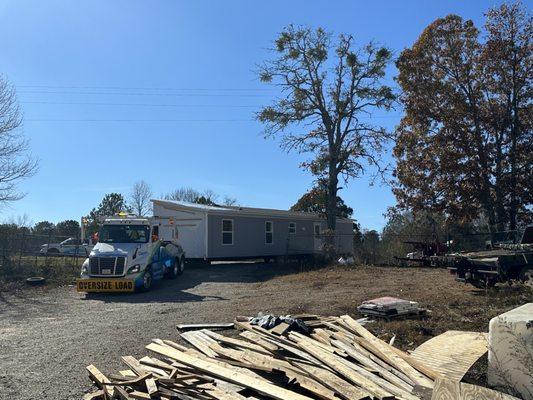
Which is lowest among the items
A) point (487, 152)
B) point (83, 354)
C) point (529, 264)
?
point (83, 354)

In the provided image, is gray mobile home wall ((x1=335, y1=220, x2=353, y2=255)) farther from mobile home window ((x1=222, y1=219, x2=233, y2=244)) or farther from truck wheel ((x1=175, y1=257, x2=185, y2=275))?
truck wheel ((x1=175, y1=257, x2=185, y2=275))

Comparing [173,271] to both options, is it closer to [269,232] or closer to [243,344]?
[269,232]

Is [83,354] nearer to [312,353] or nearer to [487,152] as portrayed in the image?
[312,353]

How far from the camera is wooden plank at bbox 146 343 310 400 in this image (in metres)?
5.80

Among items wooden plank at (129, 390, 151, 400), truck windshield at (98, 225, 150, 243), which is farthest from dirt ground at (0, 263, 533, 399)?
truck windshield at (98, 225, 150, 243)

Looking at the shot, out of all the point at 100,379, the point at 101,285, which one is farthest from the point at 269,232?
the point at 100,379

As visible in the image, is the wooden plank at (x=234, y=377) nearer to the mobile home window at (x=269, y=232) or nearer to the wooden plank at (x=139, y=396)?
the wooden plank at (x=139, y=396)

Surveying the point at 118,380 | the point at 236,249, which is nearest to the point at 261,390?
the point at 118,380

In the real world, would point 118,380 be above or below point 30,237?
below

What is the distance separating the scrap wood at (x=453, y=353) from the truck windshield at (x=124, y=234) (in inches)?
511

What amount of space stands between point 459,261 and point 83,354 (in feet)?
32.4

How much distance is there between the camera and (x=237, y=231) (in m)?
29.3

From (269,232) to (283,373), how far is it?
83.5ft

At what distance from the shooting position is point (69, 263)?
931 inches
